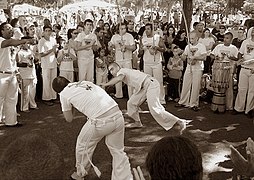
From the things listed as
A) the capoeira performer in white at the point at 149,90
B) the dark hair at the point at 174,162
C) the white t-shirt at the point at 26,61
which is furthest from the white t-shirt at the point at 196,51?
the dark hair at the point at 174,162

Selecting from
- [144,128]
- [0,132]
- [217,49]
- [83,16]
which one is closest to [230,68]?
[217,49]

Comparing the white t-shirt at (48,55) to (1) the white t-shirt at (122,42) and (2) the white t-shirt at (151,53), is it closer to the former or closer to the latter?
(1) the white t-shirt at (122,42)

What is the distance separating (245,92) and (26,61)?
4504 mm

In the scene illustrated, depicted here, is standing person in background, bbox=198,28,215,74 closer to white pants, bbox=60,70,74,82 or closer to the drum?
the drum

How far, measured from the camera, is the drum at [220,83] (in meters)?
8.23

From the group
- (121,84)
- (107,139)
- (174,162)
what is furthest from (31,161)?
(121,84)

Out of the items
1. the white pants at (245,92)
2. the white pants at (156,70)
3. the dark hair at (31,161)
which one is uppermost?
the dark hair at (31,161)

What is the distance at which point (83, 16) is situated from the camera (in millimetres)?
24281

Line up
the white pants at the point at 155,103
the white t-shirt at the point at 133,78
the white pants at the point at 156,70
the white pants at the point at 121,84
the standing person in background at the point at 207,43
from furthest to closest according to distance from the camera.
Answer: the standing person in background at the point at 207,43 → the white pants at the point at 121,84 → the white pants at the point at 156,70 → the white pants at the point at 155,103 → the white t-shirt at the point at 133,78

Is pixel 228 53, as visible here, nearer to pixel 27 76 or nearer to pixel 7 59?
pixel 27 76

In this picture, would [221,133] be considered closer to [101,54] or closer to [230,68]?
[230,68]

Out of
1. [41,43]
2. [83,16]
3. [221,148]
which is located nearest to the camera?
[221,148]

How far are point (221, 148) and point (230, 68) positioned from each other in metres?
→ 2.46

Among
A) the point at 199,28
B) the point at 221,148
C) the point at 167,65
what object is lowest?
the point at 221,148
